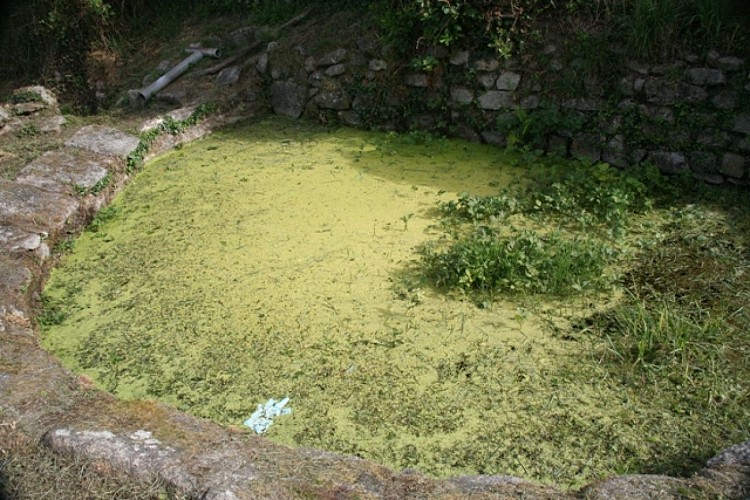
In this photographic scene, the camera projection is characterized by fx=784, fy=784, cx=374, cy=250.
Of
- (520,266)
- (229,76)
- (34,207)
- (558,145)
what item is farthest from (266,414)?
→ (229,76)

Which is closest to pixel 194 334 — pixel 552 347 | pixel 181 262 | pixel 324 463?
pixel 181 262

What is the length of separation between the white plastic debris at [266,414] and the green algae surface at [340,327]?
0.04 meters

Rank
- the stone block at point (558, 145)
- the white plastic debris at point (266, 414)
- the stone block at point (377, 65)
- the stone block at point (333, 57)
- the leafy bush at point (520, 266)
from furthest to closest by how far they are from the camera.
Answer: the stone block at point (333, 57) < the stone block at point (377, 65) < the stone block at point (558, 145) < the leafy bush at point (520, 266) < the white plastic debris at point (266, 414)

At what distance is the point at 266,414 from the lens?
3326 mm

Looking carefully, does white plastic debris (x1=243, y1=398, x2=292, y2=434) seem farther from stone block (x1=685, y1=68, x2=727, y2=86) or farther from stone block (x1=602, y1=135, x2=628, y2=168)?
stone block (x1=685, y1=68, x2=727, y2=86)

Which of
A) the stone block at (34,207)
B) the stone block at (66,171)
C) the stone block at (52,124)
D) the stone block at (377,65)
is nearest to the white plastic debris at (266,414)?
the stone block at (34,207)

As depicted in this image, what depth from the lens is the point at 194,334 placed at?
3.88m

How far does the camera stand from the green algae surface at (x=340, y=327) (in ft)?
10.3

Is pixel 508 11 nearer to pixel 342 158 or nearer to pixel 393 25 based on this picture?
pixel 393 25

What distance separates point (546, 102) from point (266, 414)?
10.4 ft

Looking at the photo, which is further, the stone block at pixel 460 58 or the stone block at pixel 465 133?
the stone block at pixel 465 133

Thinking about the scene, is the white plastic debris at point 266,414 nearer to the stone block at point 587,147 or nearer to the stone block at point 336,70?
the stone block at point 587,147

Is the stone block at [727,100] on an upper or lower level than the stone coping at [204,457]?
upper

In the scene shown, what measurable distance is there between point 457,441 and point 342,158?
297 centimetres
